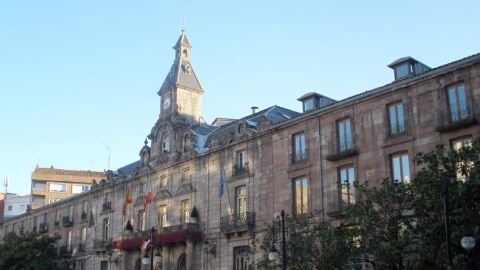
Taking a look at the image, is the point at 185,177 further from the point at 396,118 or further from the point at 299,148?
the point at 396,118

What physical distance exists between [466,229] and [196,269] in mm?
23935

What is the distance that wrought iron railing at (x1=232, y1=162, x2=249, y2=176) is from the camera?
129ft

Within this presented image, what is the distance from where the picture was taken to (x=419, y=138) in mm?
29516

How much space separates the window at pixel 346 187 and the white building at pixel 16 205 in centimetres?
7324

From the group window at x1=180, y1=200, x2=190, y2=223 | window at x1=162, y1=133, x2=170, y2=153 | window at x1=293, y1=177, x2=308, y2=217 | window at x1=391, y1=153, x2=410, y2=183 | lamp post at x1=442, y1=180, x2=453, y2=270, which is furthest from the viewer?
window at x1=162, y1=133, x2=170, y2=153

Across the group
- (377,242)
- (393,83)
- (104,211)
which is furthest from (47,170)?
(377,242)

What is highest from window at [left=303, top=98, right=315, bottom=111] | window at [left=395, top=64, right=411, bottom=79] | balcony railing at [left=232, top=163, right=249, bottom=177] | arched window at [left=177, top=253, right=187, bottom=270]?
window at [left=395, top=64, right=411, bottom=79]

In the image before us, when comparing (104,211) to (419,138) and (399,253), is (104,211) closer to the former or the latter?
(419,138)

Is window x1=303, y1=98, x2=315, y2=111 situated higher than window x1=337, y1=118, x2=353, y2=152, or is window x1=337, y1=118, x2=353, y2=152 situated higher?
window x1=303, y1=98, x2=315, y2=111

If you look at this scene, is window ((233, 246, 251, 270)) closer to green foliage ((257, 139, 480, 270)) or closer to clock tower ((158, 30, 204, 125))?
green foliage ((257, 139, 480, 270))

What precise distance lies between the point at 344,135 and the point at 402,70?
440 centimetres

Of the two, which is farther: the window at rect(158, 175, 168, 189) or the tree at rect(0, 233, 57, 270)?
the tree at rect(0, 233, 57, 270)

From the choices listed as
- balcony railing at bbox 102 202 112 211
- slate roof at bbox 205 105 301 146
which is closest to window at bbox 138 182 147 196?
balcony railing at bbox 102 202 112 211

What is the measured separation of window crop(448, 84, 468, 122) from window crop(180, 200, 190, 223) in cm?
2082
